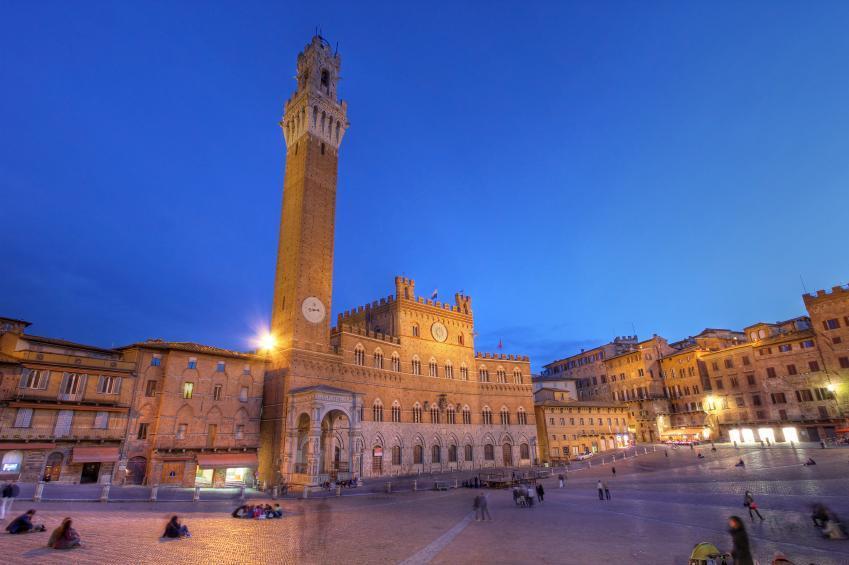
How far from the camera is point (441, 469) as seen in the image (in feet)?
155

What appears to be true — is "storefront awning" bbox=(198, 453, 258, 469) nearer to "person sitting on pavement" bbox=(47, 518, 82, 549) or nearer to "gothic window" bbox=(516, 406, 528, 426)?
"person sitting on pavement" bbox=(47, 518, 82, 549)

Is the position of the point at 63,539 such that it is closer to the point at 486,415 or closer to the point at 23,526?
the point at 23,526

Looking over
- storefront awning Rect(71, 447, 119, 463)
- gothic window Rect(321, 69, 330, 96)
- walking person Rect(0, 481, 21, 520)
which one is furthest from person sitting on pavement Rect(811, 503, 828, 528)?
gothic window Rect(321, 69, 330, 96)

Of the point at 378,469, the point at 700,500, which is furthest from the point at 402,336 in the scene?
the point at 700,500

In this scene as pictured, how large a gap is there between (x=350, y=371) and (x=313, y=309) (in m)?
7.09

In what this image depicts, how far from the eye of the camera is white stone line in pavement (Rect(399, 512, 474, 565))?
1262 cm

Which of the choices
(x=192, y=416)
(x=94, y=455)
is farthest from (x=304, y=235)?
(x=94, y=455)

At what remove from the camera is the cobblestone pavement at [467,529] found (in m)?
12.7

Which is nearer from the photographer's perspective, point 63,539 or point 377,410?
point 63,539

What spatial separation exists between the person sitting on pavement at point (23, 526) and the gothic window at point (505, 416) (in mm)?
47459

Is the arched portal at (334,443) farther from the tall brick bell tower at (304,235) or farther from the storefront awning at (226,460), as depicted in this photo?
the storefront awning at (226,460)

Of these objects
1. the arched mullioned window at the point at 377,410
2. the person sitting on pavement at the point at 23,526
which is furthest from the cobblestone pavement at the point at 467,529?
the arched mullioned window at the point at 377,410

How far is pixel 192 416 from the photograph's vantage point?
33156mm

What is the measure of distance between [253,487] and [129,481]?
819 cm
